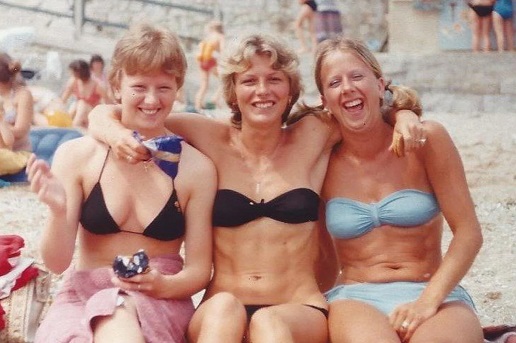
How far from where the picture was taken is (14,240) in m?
4.60

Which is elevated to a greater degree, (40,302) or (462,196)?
(462,196)

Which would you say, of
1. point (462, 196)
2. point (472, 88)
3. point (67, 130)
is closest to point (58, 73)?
point (67, 130)

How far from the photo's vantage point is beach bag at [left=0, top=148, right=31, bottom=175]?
9273 mm

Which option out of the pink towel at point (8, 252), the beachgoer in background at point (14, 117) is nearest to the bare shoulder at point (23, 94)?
the beachgoer in background at point (14, 117)

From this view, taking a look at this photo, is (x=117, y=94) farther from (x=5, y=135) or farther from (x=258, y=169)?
(x=5, y=135)

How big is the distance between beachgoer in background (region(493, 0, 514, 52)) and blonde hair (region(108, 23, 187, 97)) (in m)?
11.7

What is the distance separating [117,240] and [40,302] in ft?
2.96

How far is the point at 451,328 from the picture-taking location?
147 inches

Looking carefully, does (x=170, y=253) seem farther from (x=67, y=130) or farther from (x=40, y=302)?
(x=67, y=130)

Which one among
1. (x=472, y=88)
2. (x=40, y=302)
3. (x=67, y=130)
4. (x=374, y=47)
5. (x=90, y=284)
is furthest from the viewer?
(x=374, y=47)

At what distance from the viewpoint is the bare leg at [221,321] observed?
3.49m

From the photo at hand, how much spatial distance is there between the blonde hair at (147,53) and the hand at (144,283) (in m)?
0.78

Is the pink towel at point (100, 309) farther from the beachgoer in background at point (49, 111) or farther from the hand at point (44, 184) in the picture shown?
the beachgoer in background at point (49, 111)

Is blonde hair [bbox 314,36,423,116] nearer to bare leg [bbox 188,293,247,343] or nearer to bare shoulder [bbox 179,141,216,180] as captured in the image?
bare shoulder [bbox 179,141,216,180]
